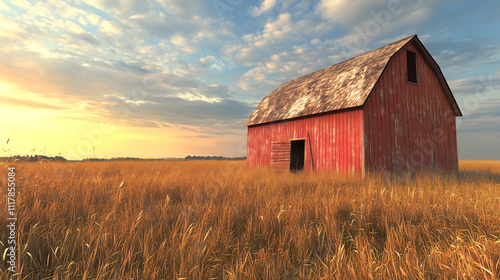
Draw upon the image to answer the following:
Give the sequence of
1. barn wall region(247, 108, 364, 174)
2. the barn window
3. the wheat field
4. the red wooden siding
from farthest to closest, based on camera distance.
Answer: the red wooden siding → the barn window → barn wall region(247, 108, 364, 174) → the wheat field

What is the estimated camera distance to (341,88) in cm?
1210

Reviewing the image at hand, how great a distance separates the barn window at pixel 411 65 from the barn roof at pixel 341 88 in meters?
0.44

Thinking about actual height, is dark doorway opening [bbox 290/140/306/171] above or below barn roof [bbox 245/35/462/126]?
below

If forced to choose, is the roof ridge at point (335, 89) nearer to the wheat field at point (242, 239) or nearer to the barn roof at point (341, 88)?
the barn roof at point (341, 88)

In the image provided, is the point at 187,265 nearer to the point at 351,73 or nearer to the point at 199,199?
the point at 199,199

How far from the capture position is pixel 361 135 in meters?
10.5

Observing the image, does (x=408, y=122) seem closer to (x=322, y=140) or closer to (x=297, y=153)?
(x=322, y=140)

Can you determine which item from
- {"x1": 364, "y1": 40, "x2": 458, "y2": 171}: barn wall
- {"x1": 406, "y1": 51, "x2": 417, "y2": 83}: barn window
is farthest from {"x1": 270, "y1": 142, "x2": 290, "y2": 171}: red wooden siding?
{"x1": 406, "y1": 51, "x2": 417, "y2": 83}: barn window

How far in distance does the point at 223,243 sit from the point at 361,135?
9125 millimetres

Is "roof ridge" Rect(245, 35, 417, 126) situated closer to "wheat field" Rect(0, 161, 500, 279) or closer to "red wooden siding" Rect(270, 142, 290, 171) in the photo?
"red wooden siding" Rect(270, 142, 290, 171)

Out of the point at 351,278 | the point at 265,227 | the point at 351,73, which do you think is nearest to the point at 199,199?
the point at 265,227

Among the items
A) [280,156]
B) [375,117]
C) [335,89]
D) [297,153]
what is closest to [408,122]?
[375,117]

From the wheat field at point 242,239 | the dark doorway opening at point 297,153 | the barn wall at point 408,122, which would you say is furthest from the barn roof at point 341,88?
the wheat field at point 242,239

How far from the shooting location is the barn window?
1269cm
